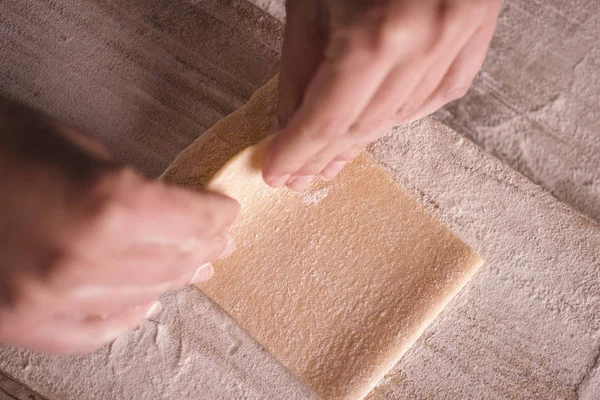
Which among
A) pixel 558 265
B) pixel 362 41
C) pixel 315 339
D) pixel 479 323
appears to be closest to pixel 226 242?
pixel 315 339

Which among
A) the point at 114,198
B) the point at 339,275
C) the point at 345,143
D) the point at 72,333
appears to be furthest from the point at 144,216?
the point at 339,275

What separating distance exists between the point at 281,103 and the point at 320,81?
156mm

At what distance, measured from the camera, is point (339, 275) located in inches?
37.1

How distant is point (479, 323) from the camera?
3.23 ft

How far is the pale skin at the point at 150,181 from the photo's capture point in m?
0.60

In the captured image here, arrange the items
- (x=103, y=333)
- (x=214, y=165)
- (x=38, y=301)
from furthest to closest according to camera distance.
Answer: (x=214, y=165), (x=103, y=333), (x=38, y=301)

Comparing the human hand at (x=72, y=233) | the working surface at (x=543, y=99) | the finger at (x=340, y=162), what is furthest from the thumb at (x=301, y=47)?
the working surface at (x=543, y=99)

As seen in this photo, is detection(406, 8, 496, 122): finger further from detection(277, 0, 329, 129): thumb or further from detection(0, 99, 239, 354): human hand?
detection(0, 99, 239, 354): human hand

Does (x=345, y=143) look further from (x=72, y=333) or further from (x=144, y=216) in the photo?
(x=72, y=333)

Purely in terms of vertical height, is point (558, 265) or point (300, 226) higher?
point (558, 265)

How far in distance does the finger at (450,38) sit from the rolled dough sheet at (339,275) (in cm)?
27

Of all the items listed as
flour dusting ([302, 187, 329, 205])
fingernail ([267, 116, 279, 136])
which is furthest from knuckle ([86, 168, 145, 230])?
flour dusting ([302, 187, 329, 205])

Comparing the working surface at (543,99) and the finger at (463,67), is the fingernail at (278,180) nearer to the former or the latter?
the finger at (463,67)

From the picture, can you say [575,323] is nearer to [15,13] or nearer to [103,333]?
[103,333]
